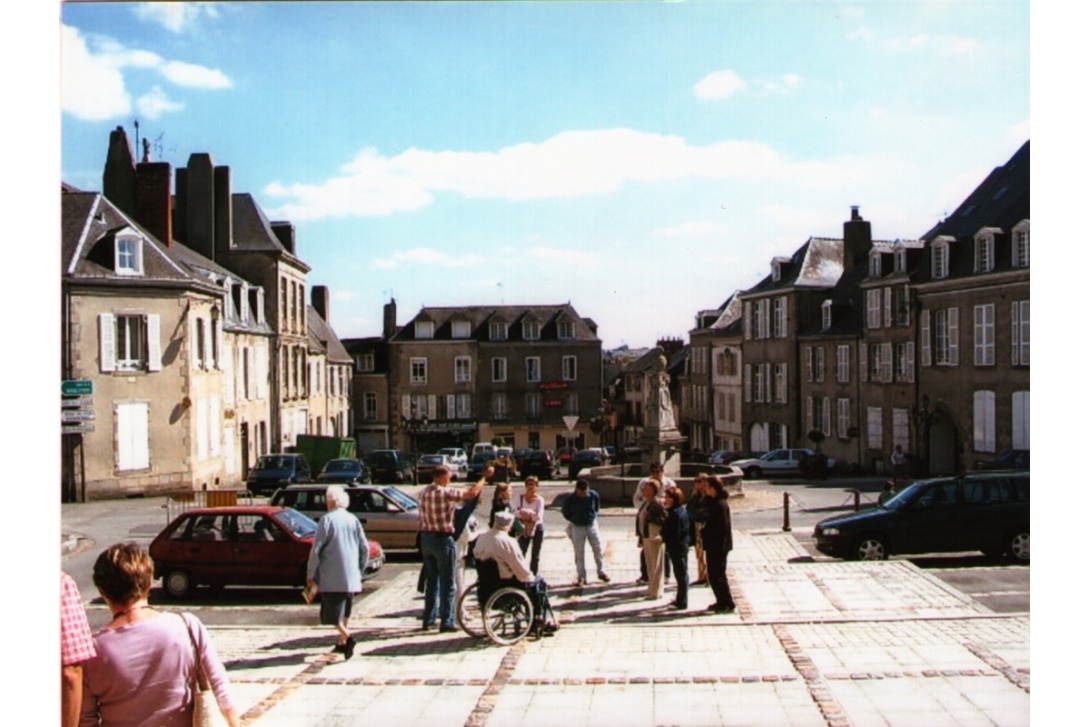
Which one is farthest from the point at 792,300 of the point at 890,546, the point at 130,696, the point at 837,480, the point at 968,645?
the point at 130,696

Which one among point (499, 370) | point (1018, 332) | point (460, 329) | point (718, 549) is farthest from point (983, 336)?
point (499, 370)

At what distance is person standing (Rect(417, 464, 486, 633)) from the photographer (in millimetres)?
9445

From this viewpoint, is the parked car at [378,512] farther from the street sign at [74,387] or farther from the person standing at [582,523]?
the street sign at [74,387]

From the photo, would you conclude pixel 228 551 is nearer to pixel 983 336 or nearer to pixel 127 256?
pixel 127 256

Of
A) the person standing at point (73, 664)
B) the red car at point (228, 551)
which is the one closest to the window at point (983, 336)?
the red car at point (228, 551)

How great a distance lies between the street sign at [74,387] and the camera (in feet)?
28.9

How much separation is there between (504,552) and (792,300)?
870 inches

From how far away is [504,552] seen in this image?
8.86 metres

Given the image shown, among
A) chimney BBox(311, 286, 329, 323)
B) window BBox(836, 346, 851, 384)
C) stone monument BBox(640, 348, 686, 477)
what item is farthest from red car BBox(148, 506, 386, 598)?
window BBox(836, 346, 851, 384)

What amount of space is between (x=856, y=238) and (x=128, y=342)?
11.2m

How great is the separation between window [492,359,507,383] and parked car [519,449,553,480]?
10321mm

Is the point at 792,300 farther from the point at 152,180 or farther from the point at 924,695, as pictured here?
the point at 924,695

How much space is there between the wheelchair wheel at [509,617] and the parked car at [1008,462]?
5373mm

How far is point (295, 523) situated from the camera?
12.4m
